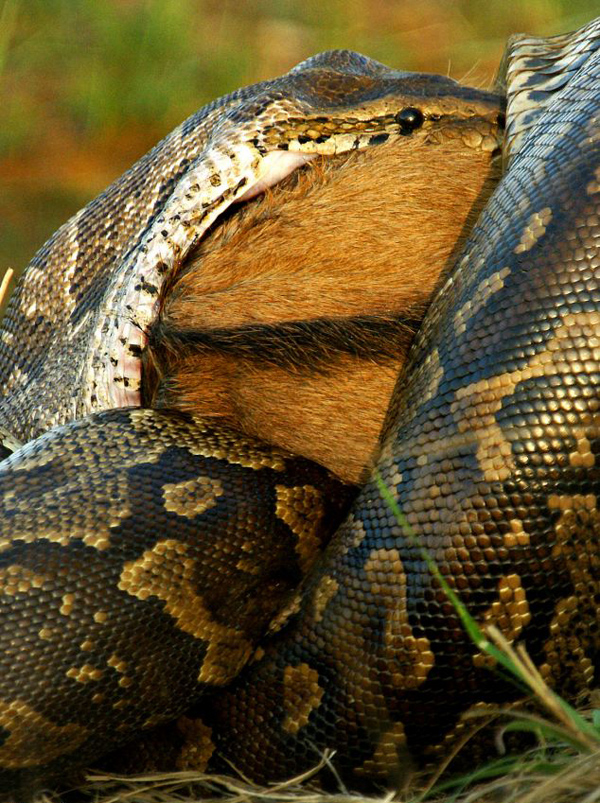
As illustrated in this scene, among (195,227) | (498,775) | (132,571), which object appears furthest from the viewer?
(195,227)

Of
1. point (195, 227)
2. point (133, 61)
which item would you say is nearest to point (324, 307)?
point (195, 227)

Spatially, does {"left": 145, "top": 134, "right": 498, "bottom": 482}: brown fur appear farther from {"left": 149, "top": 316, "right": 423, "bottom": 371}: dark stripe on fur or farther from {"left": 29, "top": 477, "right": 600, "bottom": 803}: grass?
{"left": 29, "top": 477, "right": 600, "bottom": 803}: grass

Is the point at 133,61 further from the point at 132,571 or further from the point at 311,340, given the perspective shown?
the point at 132,571

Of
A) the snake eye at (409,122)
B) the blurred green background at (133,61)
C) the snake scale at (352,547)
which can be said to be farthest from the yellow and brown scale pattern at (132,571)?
the blurred green background at (133,61)

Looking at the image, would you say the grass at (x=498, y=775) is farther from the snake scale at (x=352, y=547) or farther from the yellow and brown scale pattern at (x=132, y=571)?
the yellow and brown scale pattern at (x=132, y=571)

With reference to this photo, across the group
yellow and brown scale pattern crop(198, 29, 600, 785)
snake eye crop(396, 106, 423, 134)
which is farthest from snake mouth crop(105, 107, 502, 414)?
yellow and brown scale pattern crop(198, 29, 600, 785)
